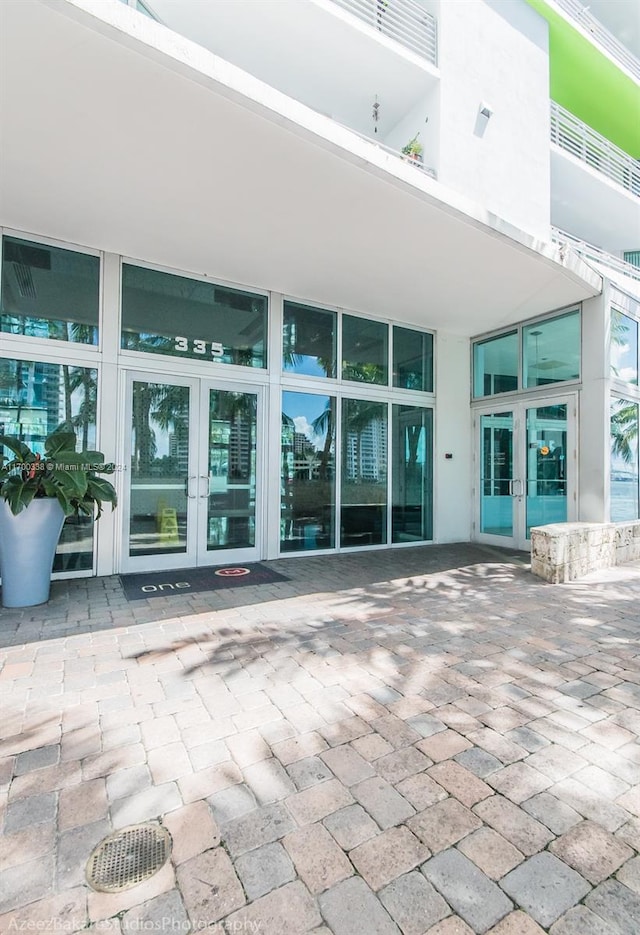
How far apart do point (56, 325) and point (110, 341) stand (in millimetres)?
543

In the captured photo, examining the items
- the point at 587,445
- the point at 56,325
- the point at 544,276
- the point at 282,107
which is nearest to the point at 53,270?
the point at 56,325

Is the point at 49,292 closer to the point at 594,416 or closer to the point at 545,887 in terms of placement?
the point at 545,887

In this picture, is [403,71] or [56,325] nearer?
[56,325]

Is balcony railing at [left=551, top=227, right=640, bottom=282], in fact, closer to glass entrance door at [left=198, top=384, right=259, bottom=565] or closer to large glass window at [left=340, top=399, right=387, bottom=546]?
large glass window at [left=340, top=399, right=387, bottom=546]

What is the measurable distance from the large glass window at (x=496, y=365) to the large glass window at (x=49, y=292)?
593 centimetres

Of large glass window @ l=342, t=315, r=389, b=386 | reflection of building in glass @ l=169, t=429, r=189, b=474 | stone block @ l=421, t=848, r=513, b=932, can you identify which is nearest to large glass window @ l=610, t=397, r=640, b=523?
large glass window @ l=342, t=315, r=389, b=386

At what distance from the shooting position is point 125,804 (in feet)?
5.63

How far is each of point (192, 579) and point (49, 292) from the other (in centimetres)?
346

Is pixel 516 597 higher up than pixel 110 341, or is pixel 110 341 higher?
pixel 110 341

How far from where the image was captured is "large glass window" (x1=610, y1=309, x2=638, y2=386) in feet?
21.1

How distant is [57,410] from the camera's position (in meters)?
5.02

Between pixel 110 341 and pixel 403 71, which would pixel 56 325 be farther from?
pixel 403 71

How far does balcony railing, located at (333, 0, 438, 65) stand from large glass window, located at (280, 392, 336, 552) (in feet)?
15.4

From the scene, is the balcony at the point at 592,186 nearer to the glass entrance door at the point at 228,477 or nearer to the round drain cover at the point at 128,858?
the glass entrance door at the point at 228,477
